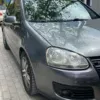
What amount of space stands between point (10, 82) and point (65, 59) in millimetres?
1766

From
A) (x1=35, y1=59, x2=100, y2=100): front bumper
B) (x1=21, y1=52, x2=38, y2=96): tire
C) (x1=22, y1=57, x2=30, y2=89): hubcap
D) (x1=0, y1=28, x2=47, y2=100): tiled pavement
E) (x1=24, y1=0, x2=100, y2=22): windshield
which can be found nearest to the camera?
(x1=35, y1=59, x2=100, y2=100): front bumper

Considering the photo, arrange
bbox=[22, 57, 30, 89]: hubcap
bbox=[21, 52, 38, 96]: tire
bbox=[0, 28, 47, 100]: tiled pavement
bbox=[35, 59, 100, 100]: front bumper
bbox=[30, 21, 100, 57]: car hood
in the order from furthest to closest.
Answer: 1. bbox=[0, 28, 47, 100]: tiled pavement
2. bbox=[22, 57, 30, 89]: hubcap
3. bbox=[21, 52, 38, 96]: tire
4. bbox=[30, 21, 100, 57]: car hood
5. bbox=[35, 59, 100, 100]: front bumper

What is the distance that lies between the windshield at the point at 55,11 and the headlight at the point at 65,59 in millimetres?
1169

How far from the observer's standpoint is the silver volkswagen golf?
2648mm

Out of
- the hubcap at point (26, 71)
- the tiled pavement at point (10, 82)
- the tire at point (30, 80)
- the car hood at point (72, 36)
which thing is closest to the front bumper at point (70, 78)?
the car hood at point (72, 36)

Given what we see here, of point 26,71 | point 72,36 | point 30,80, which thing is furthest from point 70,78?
point 26,71

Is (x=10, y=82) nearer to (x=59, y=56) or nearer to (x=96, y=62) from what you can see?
(x=59, y=56)

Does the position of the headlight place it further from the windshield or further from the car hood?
the windshield

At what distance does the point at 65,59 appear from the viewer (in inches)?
108

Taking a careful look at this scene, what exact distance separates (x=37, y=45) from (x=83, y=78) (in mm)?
797

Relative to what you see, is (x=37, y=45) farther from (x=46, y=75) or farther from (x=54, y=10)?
(x=54, y=10)

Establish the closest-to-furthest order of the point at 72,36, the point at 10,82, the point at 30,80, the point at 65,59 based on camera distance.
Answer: the point at 65,59 → the point at 72,36 → the point at 30,80 → the point at 10,82

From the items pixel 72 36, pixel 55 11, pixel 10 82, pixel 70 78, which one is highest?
pixel 55 11

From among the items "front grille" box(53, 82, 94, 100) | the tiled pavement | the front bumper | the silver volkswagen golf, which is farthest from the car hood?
the tiled pavement
